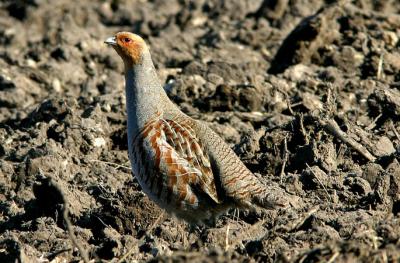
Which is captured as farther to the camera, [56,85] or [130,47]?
[56,85]

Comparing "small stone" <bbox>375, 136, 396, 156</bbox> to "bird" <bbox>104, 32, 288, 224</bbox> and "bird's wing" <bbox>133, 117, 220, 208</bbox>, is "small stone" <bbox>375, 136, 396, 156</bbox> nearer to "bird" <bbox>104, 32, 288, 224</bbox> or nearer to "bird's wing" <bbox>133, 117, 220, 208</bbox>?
"bird" <bbox>104, 32, 288, 224</bbox>

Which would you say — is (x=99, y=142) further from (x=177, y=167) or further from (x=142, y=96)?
(x=177, y=167)

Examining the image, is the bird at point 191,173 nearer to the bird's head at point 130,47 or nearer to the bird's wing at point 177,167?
the bird's wing at point 177,167

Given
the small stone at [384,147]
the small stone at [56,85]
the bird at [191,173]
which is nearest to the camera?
the bird at [191,173]

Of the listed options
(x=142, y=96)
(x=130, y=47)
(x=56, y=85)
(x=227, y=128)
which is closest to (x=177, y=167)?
(x=142, y=96)

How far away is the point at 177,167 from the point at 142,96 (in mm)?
657

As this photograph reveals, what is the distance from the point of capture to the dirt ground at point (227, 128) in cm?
514

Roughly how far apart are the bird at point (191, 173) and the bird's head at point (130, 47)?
54cm

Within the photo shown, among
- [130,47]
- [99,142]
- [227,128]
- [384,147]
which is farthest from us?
[227,128]

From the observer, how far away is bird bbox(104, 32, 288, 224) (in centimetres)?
541

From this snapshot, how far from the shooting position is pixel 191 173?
17.8 feet

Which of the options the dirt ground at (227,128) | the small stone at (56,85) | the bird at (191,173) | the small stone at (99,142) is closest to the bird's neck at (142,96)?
the bird at (191,173)

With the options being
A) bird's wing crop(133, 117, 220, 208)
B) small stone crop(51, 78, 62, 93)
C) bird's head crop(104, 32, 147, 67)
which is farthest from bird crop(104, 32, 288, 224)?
small stone crop(51, 78, 62, 93)

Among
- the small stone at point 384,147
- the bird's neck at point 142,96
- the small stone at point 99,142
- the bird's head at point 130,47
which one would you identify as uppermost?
the bird's head at point 130,47
